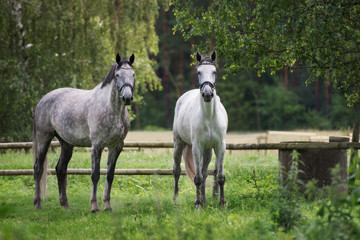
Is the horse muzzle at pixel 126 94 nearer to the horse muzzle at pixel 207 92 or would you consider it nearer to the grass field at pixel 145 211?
the horse muzzle at pixel 207 92

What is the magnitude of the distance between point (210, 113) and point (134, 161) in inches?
279

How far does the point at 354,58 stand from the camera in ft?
26.5

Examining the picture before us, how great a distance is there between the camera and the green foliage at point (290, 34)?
7246 mm

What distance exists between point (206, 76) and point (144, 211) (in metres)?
2.17

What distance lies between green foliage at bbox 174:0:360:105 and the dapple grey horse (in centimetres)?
200

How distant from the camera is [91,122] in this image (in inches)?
289

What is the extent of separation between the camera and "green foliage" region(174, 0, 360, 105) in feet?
23.8

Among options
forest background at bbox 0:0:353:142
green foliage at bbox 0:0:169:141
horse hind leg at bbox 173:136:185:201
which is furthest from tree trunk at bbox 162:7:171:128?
horse hind leg at bbox 173:136:185:201

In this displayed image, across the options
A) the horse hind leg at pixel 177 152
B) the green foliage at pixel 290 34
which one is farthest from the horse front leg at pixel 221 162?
the green foliage at pixel 290 34

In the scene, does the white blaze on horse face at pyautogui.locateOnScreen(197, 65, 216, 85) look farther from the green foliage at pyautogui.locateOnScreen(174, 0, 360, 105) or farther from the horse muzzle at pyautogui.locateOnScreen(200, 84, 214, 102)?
the green foliage at pyautogui.locateOnScreen(174, 0, 360, 105)

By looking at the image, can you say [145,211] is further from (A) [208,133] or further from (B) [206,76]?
(B) [206,76]

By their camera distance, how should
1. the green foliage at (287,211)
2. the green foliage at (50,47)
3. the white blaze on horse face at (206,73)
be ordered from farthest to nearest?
the green foliage at (50,47) → the white blaze on horse face at (206,73) → the green foliage at (287,211)

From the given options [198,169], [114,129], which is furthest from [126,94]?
[198,169]

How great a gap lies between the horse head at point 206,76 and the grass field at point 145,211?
4.35 feet
